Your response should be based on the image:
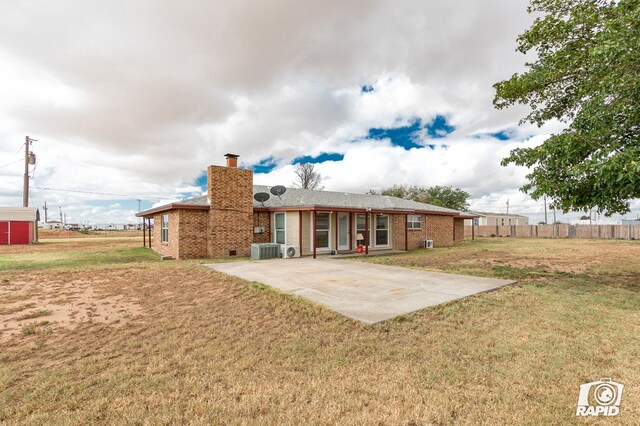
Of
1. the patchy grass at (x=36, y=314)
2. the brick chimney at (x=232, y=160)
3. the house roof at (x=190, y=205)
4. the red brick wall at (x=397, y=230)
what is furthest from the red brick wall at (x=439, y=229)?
the patchy grass at (x=36, y=314)

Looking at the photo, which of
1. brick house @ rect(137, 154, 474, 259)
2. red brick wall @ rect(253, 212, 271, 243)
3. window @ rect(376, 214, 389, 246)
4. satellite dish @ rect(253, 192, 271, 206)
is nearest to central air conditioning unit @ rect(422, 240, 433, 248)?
brick house @ rect(137, 154, 474, 259)

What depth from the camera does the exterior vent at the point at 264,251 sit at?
13.1 meters

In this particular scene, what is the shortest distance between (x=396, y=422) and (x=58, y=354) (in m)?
4.03

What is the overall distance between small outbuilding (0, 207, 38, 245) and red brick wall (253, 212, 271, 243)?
23.2 meters

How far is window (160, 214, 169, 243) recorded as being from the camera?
15227 millimetres

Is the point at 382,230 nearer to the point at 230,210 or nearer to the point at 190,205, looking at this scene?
the point at 230,210

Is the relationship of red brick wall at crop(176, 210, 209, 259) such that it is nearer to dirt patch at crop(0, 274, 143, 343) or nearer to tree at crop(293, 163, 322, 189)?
dirt patch at crop(0, 274, 143, 343)

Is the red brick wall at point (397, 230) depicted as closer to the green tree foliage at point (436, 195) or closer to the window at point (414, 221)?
the window at point (414, 221)

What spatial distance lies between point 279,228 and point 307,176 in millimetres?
30095

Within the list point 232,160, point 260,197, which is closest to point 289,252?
point 260,197

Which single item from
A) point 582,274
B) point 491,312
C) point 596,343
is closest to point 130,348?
point 491,312

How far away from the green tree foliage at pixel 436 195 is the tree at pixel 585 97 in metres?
38.5

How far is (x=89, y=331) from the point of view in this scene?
175 inches

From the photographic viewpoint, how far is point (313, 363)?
3396 mm
